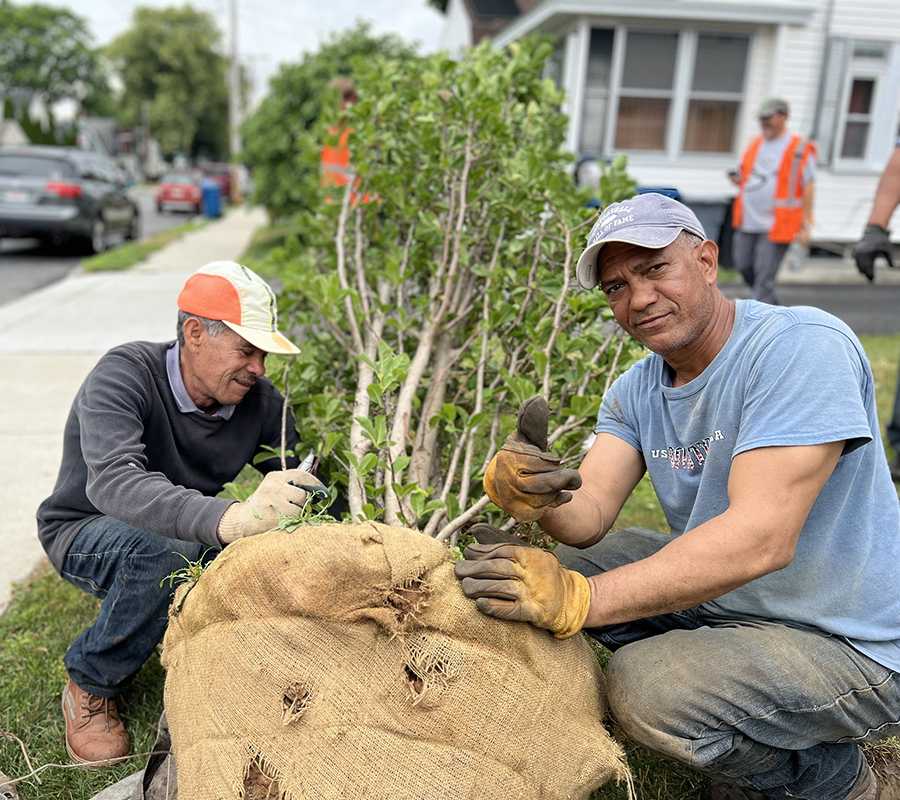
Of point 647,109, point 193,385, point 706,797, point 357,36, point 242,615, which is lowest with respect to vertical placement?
point 706,797

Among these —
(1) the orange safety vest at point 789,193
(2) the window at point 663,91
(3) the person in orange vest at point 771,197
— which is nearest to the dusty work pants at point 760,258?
(3) the person in orange vest at point 771,197

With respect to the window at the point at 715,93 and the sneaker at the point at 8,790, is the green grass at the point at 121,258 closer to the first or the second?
the window at the point at 715,93

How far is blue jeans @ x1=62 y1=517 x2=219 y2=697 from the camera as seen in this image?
7.79 feet

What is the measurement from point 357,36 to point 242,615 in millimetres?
13239

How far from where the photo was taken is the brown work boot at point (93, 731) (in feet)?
7.86

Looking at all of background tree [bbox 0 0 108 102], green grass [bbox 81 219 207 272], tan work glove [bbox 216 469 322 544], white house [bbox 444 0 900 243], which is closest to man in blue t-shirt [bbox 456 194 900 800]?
tan work glove [bbox 216 469 322 544]

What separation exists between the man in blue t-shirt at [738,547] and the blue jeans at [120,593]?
1053 millimetres

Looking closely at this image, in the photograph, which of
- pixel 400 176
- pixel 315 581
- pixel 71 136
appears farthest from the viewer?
pixel 71 136

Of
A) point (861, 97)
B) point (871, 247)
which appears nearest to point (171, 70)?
point (861, 97)

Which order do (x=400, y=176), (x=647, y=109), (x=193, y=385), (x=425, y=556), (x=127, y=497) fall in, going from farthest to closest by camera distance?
1. (x=647, y=109)
2. (x=400, y=176)
3. (x=193, y=385)
4. (x=127, y=497)
5. (x=425, y=556)

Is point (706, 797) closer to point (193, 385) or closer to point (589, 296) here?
point (589, 296)

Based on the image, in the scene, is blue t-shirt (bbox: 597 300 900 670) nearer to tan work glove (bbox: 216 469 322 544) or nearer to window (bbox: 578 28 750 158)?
tan work glove (bbox: 216 469 322 544)

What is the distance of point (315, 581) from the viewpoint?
1.65 meters

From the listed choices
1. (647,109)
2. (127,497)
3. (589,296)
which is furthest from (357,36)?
(127,497)
